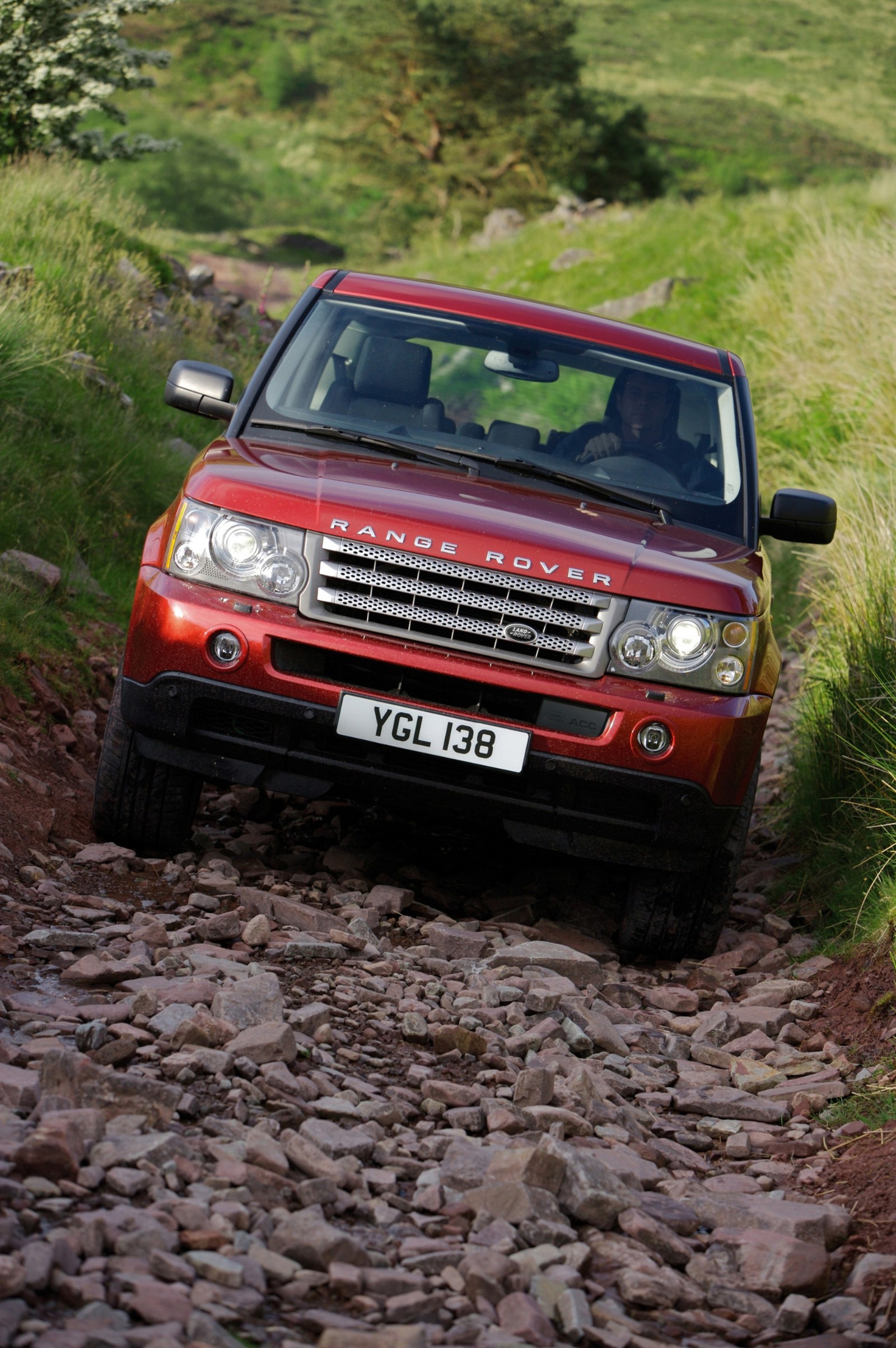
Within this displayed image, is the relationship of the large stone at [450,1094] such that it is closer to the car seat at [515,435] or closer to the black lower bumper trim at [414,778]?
the black lower bumper trim at [414,778]

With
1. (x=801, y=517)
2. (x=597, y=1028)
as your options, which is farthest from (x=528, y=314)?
(x=597, y=1028)

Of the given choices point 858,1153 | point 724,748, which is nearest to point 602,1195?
point 858,1153

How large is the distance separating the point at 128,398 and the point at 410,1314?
741 centimetres

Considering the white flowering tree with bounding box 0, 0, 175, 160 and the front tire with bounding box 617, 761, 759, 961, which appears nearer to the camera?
the front tire with bounding box 617, 761, 759, 961

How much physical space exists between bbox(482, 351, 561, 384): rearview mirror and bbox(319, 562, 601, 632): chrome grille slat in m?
1.52

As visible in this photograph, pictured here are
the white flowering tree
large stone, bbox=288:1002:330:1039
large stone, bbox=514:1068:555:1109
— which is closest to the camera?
large stone, bbox=514:1068:555:1109

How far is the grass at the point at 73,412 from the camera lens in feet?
22.4

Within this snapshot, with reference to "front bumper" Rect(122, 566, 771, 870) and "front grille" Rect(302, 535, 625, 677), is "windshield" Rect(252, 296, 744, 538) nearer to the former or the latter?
"front grille" Rect(302, 535, 625, 677)

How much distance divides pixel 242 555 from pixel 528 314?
75.1 inches

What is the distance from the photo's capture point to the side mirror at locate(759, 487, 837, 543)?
5.16 metres

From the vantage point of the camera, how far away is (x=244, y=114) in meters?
86.1

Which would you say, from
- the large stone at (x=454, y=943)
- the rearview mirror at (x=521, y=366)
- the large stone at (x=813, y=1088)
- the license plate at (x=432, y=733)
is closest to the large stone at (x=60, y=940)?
the license plate at (x=432, y=733)

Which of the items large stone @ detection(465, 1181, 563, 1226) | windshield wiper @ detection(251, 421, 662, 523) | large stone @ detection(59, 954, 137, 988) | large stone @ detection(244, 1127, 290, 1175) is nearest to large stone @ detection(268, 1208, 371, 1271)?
large stone @ detection(244, 1127, 290, 1175)

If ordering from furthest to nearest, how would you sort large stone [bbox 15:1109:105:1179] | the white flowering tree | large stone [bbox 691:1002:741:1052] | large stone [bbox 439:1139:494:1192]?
the white flowering tree < large stone [bbox 691:1002:741:1052] < large stone [bbox 439:1139:494:1192] < large stone [bbox 15:1109:105:1179]
